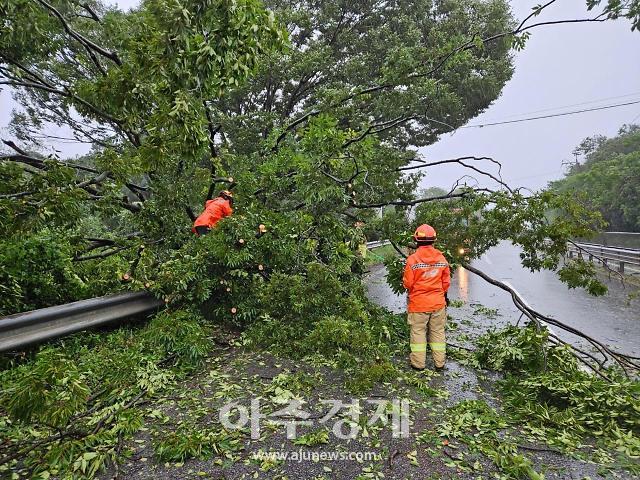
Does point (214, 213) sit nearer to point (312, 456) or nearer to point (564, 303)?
point (312, 456)

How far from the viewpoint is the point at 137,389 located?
3.23m

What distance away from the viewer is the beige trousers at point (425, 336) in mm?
4312

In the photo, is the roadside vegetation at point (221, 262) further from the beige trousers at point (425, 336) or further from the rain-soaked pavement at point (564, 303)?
the rain-soaked pavement at point (564, 303)

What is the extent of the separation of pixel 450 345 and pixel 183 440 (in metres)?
3.85

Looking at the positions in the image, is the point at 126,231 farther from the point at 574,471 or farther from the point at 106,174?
the point at 574,471

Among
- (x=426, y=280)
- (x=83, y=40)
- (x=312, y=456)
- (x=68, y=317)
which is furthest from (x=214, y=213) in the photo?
(x=312, y=456)

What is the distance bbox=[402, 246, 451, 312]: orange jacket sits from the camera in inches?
181

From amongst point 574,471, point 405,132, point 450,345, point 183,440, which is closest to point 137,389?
point 183,440

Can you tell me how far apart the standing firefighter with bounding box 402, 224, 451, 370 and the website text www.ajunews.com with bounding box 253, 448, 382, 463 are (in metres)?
2.02

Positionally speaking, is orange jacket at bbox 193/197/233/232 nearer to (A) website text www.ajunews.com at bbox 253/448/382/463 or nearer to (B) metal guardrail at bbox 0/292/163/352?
(B) metal guardrail at bbox 0/292/163/352

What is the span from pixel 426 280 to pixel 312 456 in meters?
2.76

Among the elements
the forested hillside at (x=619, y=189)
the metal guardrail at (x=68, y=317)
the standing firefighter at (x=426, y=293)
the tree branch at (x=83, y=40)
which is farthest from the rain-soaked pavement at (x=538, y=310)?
the forested hillside at (x=619, y=189)

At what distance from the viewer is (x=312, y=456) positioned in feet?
8.18

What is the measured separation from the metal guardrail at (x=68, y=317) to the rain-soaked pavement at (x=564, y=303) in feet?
16.9
